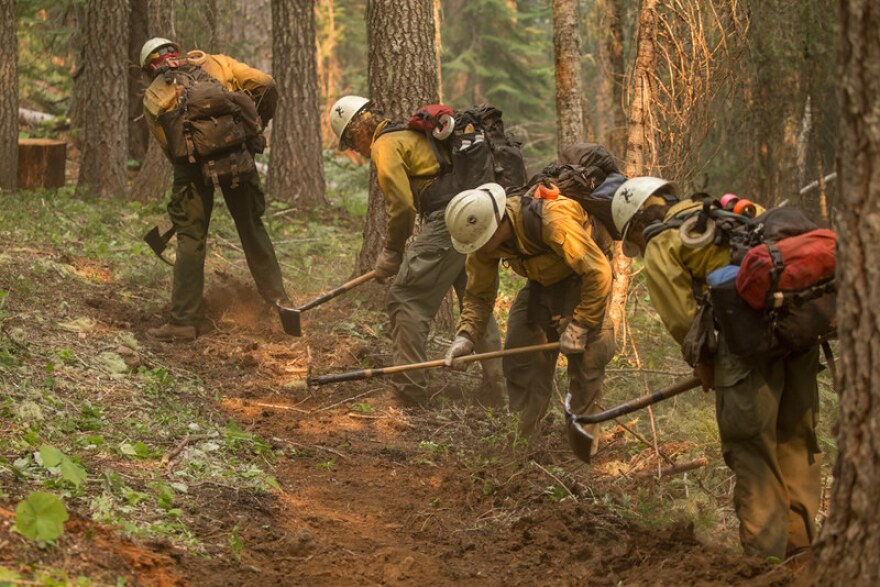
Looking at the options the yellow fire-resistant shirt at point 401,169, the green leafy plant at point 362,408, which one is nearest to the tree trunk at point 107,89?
the yellow fire-resistant shirt at point 401,169

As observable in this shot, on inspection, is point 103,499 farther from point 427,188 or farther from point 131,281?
point 131,281

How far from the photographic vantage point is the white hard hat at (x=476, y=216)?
6680 mm

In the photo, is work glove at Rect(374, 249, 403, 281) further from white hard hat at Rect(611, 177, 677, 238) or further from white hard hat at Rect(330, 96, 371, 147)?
white hard hat at Rect(611, 177, 677, 238)

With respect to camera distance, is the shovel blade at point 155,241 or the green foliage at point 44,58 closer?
the shovel blade at point 155,241

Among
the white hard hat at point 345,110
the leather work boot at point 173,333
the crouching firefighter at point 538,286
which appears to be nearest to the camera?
the crouching firefighter at point 538,286

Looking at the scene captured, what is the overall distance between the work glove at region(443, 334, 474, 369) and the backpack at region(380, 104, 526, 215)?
1217 millimetres

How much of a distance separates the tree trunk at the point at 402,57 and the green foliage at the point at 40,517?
19.0 ft

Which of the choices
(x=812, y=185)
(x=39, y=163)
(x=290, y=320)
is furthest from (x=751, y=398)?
(x=812, y=185)

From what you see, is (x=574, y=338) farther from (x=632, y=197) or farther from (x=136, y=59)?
(x=136, y=59)

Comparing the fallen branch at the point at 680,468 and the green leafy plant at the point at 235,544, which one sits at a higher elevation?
the green leafy plant at the point at 235,544

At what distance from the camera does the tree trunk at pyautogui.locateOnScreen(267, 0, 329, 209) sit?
552 inches

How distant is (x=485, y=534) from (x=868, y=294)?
2.89 metres

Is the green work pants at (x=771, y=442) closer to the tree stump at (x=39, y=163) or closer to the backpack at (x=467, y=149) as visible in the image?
the backpack at (x=467, y=149)

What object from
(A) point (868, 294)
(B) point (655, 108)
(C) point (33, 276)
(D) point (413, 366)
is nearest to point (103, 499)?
(D) point (413, 366)
